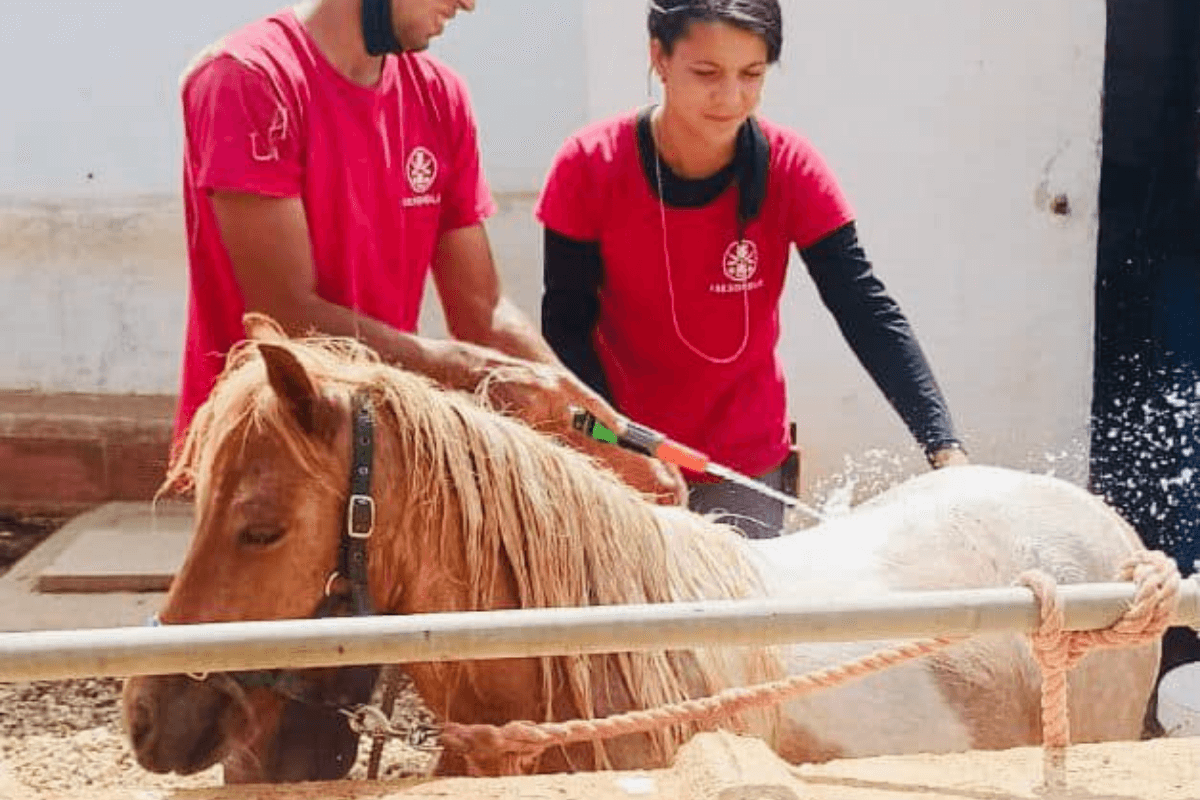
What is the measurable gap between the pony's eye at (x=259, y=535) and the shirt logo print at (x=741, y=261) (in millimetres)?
1382

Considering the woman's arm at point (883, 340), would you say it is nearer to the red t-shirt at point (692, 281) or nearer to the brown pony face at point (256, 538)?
the red t-shirt at point (692, 281)

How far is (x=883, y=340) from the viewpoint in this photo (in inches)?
143

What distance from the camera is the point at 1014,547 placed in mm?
3236

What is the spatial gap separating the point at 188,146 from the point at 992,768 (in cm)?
181

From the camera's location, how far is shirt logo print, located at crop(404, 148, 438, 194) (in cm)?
334

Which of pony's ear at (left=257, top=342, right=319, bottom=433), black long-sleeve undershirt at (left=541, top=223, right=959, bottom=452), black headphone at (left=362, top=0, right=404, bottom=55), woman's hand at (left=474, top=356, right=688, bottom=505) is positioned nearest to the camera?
pony's ear at (left=257, top=342, right=319, bottom=433)

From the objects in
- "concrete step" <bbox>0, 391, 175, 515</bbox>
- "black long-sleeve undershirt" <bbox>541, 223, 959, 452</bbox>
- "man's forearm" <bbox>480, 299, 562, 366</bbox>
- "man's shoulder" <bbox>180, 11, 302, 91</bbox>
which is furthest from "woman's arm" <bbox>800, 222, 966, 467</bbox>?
"concrete step" <bbox>0, 391, 175, 515</bbox>

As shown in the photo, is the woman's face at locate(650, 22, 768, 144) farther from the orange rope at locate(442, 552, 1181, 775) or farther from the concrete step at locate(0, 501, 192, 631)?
the concrete step at locate(0, 501, 192, 631)

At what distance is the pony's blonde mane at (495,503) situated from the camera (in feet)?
8.50

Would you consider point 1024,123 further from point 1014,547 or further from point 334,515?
point 334,515

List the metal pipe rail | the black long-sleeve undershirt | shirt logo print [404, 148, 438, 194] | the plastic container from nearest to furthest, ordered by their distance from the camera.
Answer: the metal pipe rail → shirt logo print [404, 148, 438, 194] → the black long-sleeve undershirt → the plastic container

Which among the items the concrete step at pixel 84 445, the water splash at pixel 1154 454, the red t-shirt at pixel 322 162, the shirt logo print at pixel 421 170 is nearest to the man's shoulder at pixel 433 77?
the red t-shirt at pixel 322 162

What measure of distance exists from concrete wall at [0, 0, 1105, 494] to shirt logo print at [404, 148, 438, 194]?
2356mm

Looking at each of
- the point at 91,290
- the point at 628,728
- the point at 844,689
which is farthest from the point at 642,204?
the point at 91,290
